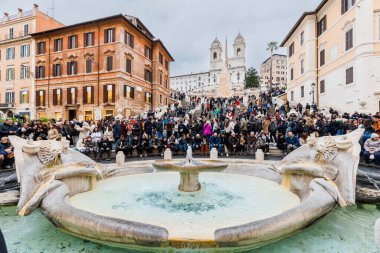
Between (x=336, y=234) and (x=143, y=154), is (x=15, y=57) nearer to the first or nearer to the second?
(x=143, y=154)

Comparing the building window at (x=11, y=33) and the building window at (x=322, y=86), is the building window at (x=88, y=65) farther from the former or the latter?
the building window at (x=322, y=86)

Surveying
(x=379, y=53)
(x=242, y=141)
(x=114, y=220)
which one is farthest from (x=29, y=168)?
(x=379, y=53)

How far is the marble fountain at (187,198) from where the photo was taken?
10.0ft

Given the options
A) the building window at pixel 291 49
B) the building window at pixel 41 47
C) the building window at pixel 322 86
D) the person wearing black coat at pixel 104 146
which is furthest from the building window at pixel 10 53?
the building window at pixel 322 86

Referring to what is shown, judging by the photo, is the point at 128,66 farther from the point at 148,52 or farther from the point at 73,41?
the point at 73,41

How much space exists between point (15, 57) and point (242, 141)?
39.7m

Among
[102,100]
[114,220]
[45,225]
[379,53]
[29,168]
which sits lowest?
[45,225]

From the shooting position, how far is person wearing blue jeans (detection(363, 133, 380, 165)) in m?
8.92

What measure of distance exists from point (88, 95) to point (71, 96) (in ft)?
9.22

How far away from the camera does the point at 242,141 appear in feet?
43.3

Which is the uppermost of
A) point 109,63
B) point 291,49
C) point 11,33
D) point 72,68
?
point 11,33

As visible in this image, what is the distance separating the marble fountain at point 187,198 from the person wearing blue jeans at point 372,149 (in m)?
4.52

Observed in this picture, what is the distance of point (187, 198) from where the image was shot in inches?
215

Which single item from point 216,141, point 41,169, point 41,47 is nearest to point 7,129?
point 41,169
